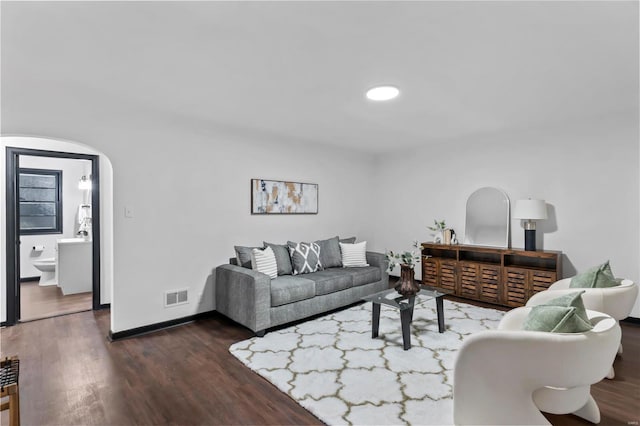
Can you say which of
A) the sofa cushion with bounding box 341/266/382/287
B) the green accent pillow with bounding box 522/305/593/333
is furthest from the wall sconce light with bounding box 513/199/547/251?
the green accent pillow with bounding box 522/305/593/333

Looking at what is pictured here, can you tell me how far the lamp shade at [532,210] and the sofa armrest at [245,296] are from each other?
10.2 feet

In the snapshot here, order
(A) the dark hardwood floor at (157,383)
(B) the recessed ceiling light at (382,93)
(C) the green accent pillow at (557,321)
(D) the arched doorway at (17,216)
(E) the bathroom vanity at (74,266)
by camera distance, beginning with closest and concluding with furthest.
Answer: (C) the green accent pillow at (557,321) → (A) the dark hardwood floor at (157,383) → (B) the recessed ceiling light at (382,93) → (D) the arched doorway at (17,216) → (E) the bathroom vanity at (74,266)

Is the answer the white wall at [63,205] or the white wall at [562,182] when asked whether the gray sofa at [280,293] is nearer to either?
the white wall at [562,182]

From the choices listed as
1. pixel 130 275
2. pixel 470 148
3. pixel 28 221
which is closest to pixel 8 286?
pixel 130 275

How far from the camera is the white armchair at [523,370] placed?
1.46 meters

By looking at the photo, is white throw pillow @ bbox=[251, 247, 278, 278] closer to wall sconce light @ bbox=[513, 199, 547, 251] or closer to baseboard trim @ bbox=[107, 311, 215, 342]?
baseboard trim @ bbox=[107, 311, 215, 342]

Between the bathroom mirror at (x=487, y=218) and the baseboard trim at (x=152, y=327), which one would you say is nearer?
the baseboard trim at (x=152, y=327)

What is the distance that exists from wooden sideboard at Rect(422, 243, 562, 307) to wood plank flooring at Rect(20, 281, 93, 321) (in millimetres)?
4496

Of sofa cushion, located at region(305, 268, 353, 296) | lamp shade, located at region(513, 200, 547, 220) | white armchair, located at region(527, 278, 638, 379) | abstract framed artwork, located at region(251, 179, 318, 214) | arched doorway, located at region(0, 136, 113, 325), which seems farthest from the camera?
abstract framed artwork, located at region(251, 179, 318, 214)

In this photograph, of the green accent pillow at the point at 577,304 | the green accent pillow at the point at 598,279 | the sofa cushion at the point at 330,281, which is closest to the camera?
the green accent pillow at the point at 577,304

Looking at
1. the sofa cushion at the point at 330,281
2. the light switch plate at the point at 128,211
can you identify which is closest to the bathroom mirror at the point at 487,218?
the sofa cushion at the point at 330,281

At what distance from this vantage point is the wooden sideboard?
390cm

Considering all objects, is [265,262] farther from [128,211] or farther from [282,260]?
[128,211]

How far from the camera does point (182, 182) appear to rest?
A: 11.9 feet
